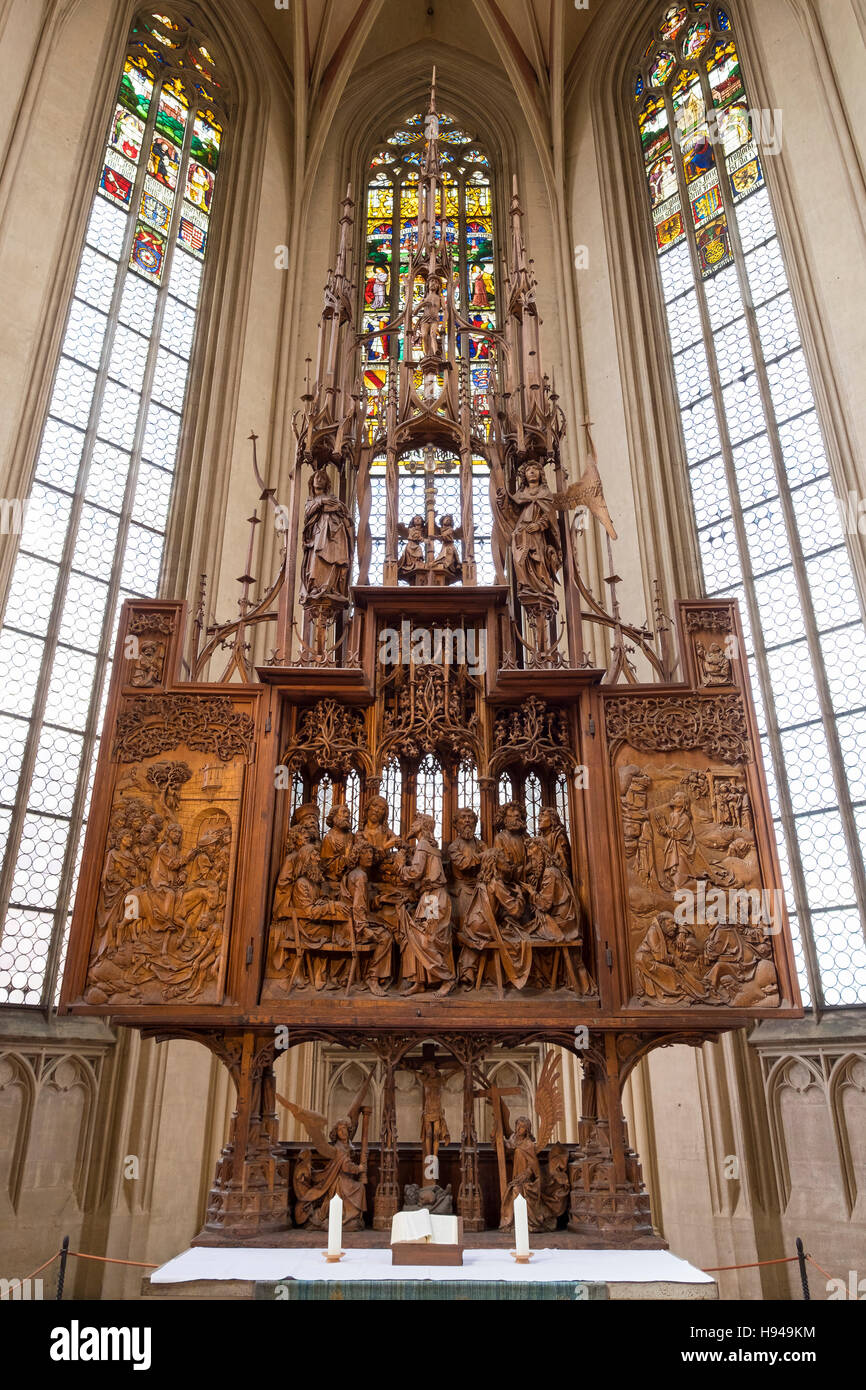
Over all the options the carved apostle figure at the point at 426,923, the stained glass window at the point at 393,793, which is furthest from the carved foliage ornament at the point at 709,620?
the stained glass window at the point at 393,793

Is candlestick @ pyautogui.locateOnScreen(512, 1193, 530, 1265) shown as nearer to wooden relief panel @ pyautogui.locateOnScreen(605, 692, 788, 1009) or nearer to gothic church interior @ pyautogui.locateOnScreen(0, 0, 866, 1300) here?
gothic church interior @ pyautogui.locateOnScreen(0, 0, 866, 1300)

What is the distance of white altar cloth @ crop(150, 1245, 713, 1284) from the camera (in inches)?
181

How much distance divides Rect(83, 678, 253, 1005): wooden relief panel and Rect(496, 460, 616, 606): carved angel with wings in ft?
7.74

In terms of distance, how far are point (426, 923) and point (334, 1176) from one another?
1635mm

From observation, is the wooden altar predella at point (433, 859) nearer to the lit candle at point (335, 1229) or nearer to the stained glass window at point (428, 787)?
the stained glass window at point (428, 787)

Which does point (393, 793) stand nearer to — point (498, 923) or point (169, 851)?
point (498, 923)

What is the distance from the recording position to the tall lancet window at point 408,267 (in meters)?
13.1

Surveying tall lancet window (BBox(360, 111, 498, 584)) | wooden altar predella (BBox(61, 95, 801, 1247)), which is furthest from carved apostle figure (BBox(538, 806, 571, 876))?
tall lancet window (BBox(360, 111, 498, 584))

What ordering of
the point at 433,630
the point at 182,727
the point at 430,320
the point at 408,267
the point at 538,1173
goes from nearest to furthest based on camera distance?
1. the point at 538,1173
2. the point at 182,727
3. the point at 433,630
4. the point at 430,320
5. the point at 408,267

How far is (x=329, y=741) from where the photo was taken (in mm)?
7008

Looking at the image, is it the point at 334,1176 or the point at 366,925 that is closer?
the point at 334,1176

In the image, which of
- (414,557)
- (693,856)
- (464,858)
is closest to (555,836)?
(464,858)
